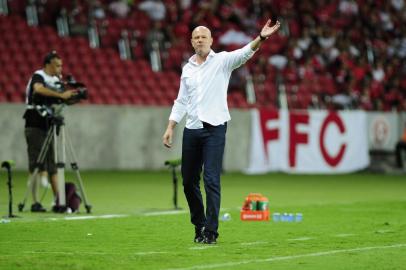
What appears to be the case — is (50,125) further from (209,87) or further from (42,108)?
(209,87)

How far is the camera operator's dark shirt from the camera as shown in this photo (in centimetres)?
1596

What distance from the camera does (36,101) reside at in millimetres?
16047

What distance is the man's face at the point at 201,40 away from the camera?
11.7 metres

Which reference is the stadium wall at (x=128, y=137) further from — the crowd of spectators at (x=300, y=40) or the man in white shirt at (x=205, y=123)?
the man in white shirt at (x=205, y=123)

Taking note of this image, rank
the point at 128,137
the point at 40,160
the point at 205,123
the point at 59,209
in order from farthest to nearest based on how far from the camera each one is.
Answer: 1. the point at 128,137
2. the point at 40,160
3. the point at 59,209
4. the point at 205,123

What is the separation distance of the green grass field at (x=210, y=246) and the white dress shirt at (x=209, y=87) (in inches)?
52.0

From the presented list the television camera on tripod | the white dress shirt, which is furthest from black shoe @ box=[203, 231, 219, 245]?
the television camera on tripod

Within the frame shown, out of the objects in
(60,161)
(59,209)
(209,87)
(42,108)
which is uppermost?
(209,87)

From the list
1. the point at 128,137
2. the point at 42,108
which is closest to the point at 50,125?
the point at 42,108

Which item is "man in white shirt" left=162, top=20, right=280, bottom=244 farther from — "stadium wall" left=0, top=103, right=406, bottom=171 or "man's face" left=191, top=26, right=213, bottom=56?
"stadium wall" left=0, top=103, right=406, bottom=171

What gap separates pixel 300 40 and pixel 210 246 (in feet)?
81.2

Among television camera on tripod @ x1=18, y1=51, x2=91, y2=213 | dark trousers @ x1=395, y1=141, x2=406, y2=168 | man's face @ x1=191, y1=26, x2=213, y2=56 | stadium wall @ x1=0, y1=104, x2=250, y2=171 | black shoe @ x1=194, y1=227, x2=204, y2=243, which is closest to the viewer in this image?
man's face @ x1=191, y1=26, x2=213, y2=56

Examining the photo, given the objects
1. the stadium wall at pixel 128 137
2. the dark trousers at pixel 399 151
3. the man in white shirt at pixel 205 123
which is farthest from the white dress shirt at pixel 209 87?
the dark trousers at pixel 399 151

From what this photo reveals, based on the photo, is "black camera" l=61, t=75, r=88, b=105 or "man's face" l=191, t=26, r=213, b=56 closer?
"man's face" l=191, t=26, r=213, b=56
